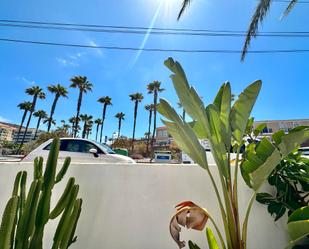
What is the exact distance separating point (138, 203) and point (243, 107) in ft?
5.02

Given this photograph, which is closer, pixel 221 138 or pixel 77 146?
pixel 221 138

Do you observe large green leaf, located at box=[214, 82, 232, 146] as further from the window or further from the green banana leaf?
the window

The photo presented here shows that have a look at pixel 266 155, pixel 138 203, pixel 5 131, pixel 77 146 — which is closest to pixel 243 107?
pixel 266 155

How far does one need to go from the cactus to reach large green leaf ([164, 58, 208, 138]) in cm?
125

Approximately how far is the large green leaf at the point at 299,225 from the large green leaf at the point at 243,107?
0.74 m

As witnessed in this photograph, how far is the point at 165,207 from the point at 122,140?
4653cm

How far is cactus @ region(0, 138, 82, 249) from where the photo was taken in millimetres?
1089

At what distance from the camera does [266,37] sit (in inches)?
334

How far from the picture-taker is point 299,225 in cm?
120

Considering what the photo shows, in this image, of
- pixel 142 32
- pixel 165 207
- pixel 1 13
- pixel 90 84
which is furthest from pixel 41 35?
pixel 90 84

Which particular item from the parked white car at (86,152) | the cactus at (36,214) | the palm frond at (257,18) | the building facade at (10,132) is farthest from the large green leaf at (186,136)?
the building facade at (10,132)

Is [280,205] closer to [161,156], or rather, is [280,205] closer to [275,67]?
[275,67]

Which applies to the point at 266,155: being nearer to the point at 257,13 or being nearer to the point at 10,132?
the point at 257,13

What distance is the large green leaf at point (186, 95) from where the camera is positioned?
68.4 inches
